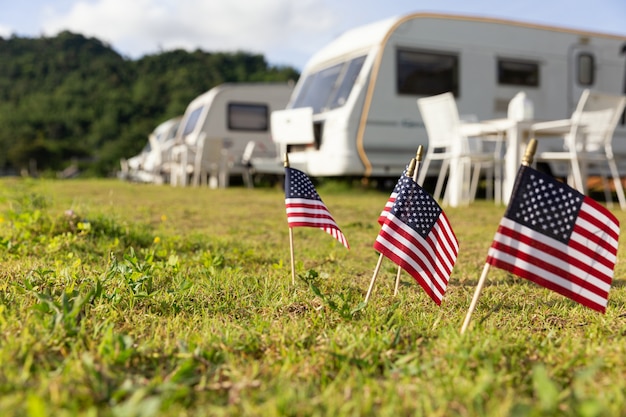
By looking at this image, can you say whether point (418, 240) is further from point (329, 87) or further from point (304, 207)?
point (329, 87)

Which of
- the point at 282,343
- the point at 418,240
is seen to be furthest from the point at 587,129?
the point at 282,343

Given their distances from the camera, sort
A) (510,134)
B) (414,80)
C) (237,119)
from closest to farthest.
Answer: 1. (510,134)
2. (414,80)
3. (237,119)

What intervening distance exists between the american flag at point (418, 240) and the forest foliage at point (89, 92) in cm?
2812

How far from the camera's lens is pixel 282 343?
1.82m

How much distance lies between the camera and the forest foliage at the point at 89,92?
109 feet

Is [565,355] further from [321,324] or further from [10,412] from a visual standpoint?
[10,412]

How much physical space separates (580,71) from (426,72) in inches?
95.4

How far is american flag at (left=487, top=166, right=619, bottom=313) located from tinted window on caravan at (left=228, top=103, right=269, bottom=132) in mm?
10956

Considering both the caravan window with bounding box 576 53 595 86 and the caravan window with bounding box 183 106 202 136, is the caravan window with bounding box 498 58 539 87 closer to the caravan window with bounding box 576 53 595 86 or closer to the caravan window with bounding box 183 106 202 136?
the caravan window with bounding box 576 53 595 86

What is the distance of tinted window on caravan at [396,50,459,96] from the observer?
809 cm

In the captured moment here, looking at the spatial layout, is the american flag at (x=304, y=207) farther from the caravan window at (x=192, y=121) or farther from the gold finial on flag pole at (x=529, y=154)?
the caravan window at (x=192, y=121)

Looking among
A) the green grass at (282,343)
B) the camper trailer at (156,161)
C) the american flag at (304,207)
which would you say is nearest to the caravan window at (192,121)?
the camper trailer at (156,161)

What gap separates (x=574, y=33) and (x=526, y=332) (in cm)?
805

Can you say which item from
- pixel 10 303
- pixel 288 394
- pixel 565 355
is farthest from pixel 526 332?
pixel 10 303
